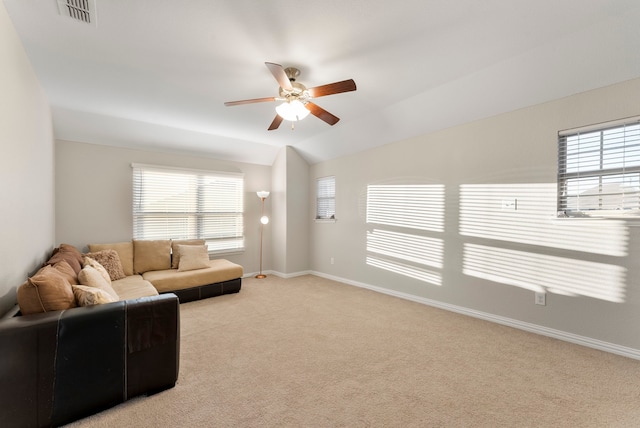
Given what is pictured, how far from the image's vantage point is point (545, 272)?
2961 mm

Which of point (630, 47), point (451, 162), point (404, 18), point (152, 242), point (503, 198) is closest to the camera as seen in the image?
point (404, 18)

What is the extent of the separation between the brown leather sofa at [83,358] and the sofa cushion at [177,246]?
2627 mm

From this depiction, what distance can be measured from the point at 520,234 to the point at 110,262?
5234 millimetres

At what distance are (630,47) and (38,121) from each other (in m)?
5.46

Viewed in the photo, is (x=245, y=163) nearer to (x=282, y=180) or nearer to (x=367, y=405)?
(x=282, y=180)

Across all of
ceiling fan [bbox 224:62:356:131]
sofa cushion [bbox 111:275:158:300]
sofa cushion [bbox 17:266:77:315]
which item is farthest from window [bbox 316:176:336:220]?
sofa cushion [bbox 17:266:77:315]

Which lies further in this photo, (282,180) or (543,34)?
(282,180)

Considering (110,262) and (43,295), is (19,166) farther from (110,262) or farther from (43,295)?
(110,262)

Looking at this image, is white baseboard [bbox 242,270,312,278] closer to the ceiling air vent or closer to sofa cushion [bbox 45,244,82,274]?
sofa cushion [bbox 45,244,82,274]

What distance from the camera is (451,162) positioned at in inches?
147

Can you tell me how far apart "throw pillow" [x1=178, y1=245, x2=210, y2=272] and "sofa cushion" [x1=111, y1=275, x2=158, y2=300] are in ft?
1.98

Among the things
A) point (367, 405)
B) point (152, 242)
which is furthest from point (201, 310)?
point (367, 405)

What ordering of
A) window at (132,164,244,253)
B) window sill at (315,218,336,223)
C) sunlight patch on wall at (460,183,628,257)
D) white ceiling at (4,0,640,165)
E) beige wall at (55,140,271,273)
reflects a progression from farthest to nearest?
1. window sill at (315,218,336,223)
2. window at (132,164,244,253)
3. beige wall at (55,140,271,273)
4. sunlight patch on wall at (460,183,628,257)
5. white ceiling at (4,0,640,165)

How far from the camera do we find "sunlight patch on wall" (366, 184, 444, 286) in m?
3.90
